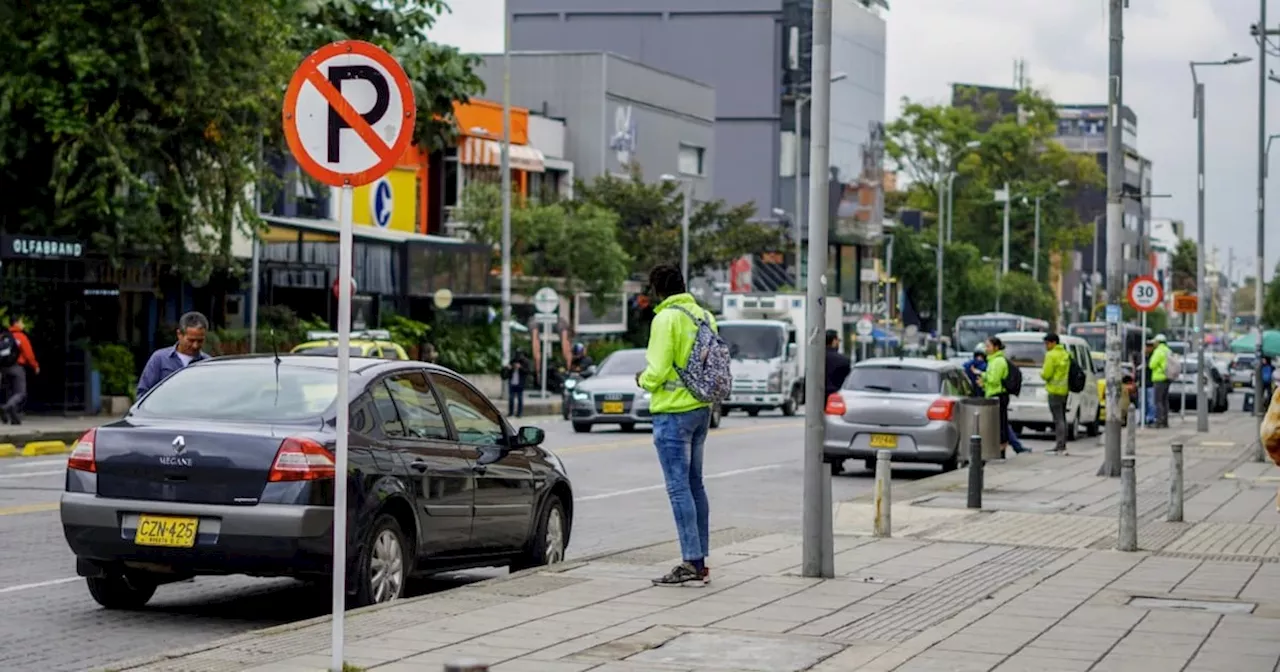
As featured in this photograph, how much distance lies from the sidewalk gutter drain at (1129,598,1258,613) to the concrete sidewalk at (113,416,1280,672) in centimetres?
1

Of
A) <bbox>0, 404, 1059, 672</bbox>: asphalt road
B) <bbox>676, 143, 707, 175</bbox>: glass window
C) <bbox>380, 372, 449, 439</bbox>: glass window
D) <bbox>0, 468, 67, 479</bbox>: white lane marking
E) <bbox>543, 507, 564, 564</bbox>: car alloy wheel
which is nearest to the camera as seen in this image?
<bbox>0, 404, 1059, 672</bbox>: asphalt road

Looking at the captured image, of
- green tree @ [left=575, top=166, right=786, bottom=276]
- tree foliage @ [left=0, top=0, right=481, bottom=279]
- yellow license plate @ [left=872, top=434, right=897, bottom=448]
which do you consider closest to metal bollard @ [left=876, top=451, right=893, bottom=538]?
yellow license plate @ [left=872, top=434, right=897, bottom=448]

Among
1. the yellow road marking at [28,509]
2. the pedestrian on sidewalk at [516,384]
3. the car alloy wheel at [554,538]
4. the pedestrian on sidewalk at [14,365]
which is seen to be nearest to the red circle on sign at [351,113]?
the car alloy wheel at [554,538]

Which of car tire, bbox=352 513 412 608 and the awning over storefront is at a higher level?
the awning over storefront

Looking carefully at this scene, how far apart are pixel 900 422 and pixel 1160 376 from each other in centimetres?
2113

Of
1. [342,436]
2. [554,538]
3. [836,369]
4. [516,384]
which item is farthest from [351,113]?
[516,384]

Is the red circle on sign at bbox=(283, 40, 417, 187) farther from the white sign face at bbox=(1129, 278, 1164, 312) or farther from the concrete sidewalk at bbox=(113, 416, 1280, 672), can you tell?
the white sign face at bbox=(1129, 278, 1164, 312)

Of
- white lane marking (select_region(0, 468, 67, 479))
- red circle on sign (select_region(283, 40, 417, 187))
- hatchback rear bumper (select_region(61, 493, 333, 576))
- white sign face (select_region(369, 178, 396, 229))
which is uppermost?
white sign face (select_region(369, 178, 396, 229))

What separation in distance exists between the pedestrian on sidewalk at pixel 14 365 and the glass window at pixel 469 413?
902 inches

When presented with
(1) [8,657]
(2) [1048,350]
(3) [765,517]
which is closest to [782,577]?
(1) [8,657]

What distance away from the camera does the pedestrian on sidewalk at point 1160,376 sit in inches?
1842

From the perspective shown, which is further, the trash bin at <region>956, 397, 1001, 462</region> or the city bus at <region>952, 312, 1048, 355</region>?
the city bus at <region>952, 312, 1048, 355</region>

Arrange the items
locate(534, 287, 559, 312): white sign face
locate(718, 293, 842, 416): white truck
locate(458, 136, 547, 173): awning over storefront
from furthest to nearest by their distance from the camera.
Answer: locate(458, 136, 547, 173): awning over storefront < locate(534, 287, 559, 312): white sign face < locate(718, 293, 842, 416): white truck

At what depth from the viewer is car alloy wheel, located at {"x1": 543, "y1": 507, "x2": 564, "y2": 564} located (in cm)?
1457
